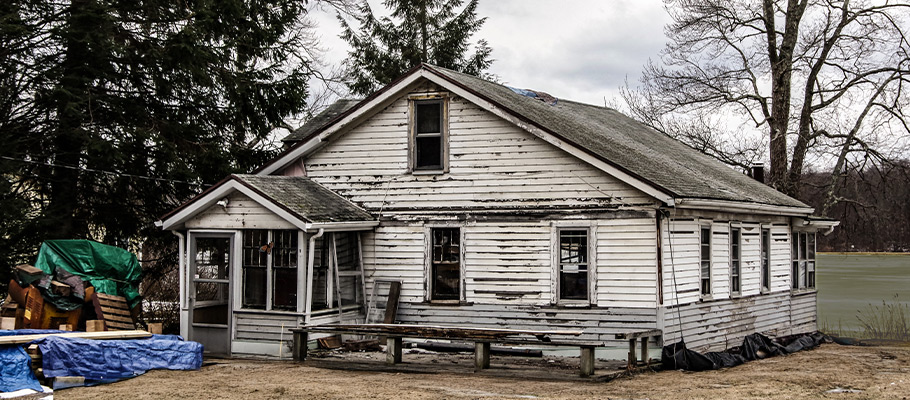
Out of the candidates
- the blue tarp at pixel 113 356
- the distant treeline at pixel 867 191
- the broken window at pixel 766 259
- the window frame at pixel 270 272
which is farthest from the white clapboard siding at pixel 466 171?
the distant treeline at pixel 867 191

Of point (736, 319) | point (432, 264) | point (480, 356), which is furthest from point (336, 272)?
point (736, 319)

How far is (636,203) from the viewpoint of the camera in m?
17.3

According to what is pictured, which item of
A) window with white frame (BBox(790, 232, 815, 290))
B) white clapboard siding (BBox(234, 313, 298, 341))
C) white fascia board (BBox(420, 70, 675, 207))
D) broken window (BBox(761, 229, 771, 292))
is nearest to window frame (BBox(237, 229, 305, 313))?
white clapboard siding (BBox(234, 313, 298, 341))

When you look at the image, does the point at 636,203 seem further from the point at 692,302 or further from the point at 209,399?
the point at 209,399

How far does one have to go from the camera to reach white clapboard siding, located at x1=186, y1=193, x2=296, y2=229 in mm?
17750

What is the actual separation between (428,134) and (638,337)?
5.79 meters

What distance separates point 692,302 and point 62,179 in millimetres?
13780

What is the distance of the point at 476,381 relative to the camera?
15.2 meters

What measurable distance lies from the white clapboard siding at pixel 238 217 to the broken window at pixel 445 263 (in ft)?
9.91

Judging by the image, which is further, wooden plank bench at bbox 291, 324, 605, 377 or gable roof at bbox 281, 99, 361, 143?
gable roof at bbox 281, 99, 361, 143

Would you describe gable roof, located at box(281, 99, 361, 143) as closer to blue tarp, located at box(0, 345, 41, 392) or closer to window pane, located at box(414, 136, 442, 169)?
window pane, located at box(414, 136, 442, 169)

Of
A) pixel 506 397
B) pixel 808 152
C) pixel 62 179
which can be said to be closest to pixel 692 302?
pixel 506 397

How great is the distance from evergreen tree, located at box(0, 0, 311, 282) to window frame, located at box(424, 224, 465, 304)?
6.19 metres

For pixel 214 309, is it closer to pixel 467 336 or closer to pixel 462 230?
pixel 462 230
